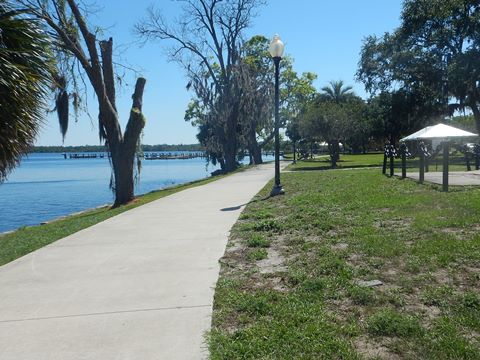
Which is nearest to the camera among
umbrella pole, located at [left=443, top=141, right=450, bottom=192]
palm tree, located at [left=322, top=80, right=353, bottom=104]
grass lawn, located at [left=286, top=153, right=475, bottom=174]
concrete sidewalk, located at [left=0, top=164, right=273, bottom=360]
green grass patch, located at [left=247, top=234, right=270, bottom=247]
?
concrete sidewalk, located at [left=0, top=164, right=273, bottom=360]

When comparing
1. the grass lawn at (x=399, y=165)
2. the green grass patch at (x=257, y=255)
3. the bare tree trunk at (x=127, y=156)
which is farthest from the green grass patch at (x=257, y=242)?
the grass lawn at (x=399, y=165)

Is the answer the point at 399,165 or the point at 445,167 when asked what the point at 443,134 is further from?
the point at 399,165

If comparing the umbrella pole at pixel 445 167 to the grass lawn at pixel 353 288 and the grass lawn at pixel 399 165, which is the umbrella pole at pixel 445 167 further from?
the grass lawn at pixel 399 165

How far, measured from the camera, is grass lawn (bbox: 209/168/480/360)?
3320 mm

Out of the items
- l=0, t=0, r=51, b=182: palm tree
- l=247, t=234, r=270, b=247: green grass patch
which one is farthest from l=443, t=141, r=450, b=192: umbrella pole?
l=0, t=0, r=51, b=182: palm tree

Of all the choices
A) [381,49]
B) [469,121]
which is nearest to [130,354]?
[381,49]

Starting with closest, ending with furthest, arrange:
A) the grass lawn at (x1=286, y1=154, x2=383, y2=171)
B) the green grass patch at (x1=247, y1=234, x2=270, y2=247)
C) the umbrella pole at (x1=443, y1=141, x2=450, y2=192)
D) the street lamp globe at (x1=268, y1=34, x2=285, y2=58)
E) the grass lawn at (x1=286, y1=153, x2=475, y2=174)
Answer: the green grass patch at (x1=247, y1=234, x2=270, y2=247) < the umbrella pole at (x1=443, y1=141, x2=450, y2=192) < the street lamp globe at (x1=268, y1=34, x2=285, y2=58) < the grass lawn at (x1=286, y1=153, x2=475, y2=174) < the grass lawn at (x1=286, y1=154, x2=383, y2=171)

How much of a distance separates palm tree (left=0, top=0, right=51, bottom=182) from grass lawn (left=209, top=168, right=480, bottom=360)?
3.48 metres

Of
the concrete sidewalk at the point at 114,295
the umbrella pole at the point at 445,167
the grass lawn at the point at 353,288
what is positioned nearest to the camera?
the grass lawn at the point at 353,288

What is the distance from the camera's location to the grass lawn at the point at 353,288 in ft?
10.9

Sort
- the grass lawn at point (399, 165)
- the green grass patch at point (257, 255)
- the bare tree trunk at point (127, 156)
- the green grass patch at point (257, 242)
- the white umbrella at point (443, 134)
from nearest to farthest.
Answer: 1. the green grass patch at point (257, 255)
2. the green grass patch at point (257, 242)
3. the white umbrella at point (443, 134)
4. the bare tree trunk at point (127, 156)
5. the grass lawn at point (399, 165)

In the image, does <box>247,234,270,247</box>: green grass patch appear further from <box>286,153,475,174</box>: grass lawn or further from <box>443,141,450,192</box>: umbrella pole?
<box>286,153,475,174</box>: grass lawn

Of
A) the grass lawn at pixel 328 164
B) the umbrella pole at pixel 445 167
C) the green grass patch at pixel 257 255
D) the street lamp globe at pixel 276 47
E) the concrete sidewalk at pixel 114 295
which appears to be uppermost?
the street lamp globe at pixel 276 47

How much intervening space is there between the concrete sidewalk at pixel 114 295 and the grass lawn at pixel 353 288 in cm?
30
